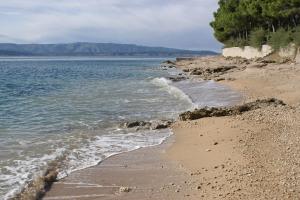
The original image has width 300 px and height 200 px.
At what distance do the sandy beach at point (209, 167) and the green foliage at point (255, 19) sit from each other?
3401cm

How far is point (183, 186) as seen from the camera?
9.12 metres

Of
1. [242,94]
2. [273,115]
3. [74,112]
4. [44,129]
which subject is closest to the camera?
[273,115]

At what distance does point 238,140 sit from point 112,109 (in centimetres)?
1101

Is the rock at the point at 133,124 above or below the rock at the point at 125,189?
below

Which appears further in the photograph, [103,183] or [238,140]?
[238,140]

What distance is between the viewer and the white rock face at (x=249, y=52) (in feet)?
192

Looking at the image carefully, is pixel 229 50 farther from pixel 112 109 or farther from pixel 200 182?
pixel 200 182

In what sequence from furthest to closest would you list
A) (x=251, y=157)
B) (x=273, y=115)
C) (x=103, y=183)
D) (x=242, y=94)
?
(x=242, y=94) < (x=273, y=115) < (x=251, y=157) < (x=103, y=183)

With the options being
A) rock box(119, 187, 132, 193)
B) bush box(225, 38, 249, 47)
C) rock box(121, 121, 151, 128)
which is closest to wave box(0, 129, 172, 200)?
rock box(121, 121, 151, 128)

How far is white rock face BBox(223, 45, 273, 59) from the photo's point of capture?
5859cm

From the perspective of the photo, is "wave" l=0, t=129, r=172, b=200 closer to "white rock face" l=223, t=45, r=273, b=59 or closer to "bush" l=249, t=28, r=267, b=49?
"white rock face" l=223, t=45, r=273, b=59

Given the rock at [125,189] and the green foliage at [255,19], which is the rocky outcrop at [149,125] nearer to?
the rock at [125,189]

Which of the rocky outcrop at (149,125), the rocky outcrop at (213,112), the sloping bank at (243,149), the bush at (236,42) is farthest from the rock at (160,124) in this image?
the bush at (236,42)

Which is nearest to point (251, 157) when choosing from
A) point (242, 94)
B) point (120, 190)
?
point (120, 190)
